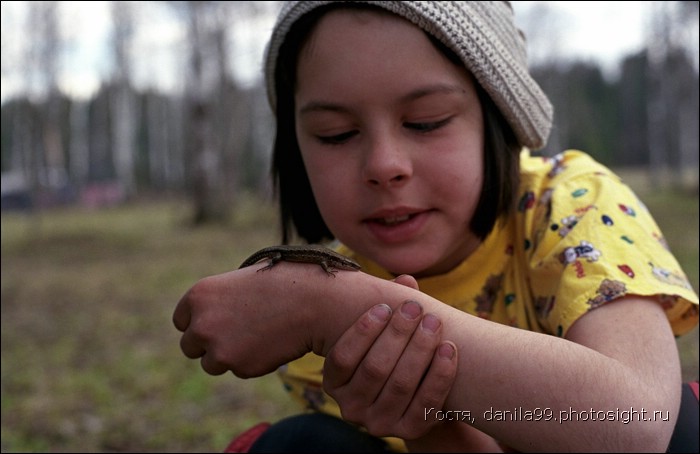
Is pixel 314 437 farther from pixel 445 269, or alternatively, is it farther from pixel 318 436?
pixel 445 269

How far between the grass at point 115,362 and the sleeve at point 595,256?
1.63 ft

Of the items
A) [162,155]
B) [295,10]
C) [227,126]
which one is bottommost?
[162,155]

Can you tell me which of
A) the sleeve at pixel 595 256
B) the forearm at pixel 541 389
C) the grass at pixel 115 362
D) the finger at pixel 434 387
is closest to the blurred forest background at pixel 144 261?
the grass at pixel 115 362

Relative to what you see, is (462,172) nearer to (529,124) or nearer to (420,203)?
(420,203)

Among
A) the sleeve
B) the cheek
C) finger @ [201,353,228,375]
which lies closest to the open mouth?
the cheek

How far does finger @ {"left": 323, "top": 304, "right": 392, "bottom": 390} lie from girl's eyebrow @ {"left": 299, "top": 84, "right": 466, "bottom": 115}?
0.58 meters

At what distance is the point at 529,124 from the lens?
83.8 inches

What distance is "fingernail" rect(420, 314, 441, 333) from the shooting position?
1.39 meters

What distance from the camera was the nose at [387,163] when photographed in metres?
1.68

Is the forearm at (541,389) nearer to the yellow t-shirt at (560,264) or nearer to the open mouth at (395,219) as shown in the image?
the yellow t-shirt at (560,264)

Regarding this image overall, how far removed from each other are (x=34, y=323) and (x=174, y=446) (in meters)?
3.37

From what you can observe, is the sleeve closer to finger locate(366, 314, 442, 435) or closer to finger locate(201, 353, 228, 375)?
finger locate(366, 314, 442, 435)

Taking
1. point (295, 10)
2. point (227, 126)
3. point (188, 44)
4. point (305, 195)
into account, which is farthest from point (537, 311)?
point (227, 126)

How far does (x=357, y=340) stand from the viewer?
4.56ft
